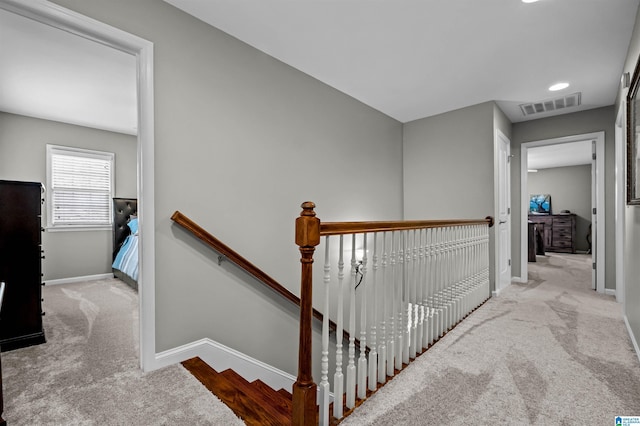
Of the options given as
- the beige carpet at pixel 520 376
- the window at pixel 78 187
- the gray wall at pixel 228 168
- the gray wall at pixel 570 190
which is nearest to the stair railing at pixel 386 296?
the beige carpet at pixel 520 376

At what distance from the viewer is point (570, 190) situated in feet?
26.5

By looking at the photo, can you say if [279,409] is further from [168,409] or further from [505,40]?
[505,40]

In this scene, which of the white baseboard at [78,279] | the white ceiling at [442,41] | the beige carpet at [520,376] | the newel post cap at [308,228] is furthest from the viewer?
the white baseboard at [78,279]

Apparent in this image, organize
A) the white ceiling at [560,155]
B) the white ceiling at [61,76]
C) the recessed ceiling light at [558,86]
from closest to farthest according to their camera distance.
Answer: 1. the white ceiling at [61,76]
2. the recessed ceiling light at [558,86]
3. the white ceiling at [560,155]

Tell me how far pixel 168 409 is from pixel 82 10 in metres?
2.14

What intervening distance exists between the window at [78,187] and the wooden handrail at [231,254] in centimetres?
365

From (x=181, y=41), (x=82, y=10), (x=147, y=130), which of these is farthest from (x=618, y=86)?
(x=82, y=10)

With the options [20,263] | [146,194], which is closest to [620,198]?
[146,194]

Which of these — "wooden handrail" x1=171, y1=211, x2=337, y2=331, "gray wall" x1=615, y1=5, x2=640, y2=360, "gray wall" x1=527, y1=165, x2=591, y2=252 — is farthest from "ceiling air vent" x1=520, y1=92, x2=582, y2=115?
"gray wall" x1=527, y1=165, x2=591, y2=252

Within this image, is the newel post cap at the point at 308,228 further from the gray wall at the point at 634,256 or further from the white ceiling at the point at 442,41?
the gray wall at the point at 634,256

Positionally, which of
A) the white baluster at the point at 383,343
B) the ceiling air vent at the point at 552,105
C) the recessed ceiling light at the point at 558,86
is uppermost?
the recessed ceiling light at the point at 558,86

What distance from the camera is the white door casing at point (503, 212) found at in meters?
3.64

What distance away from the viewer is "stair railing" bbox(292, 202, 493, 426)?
126 centimetres

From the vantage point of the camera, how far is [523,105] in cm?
370
